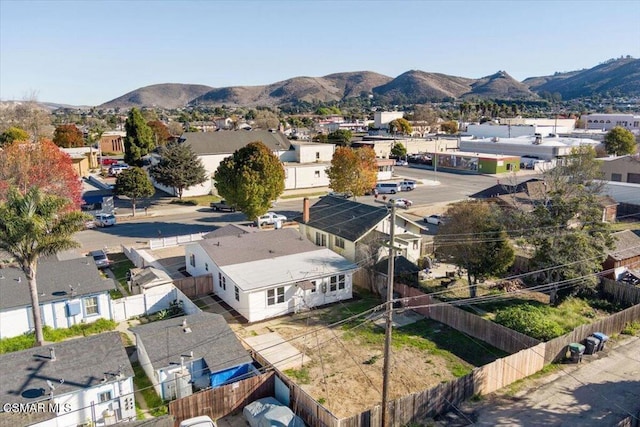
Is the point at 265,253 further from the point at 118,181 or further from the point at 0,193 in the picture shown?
the point at 118,181

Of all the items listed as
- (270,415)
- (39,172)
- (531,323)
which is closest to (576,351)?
(531,323)

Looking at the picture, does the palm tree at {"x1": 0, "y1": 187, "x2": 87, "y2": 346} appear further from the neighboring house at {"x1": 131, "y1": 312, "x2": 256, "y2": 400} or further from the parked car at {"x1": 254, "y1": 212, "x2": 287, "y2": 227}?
the parked car at {"x1": 254, "y1": 212, "x2": 287, "y2": 227}

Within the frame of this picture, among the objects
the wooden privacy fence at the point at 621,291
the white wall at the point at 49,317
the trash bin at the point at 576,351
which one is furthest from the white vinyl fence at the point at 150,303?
the wooden privacy fence at the point at 621,291

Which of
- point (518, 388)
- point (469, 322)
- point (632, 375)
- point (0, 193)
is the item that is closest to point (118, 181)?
point (0, 193)

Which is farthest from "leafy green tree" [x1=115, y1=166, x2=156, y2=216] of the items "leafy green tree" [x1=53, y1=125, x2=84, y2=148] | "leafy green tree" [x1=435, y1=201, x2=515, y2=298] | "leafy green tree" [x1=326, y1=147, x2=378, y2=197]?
"leafy green tree" [x1=53, y1=125, x2=84, y2=148]

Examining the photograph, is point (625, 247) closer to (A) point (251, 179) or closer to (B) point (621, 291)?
(B) point (621, 291)
